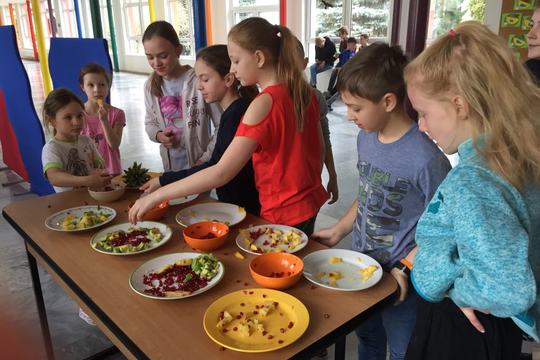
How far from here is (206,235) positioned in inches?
55.2

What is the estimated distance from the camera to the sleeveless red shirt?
1.42 metres

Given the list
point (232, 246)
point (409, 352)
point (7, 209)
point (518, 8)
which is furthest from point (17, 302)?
point (518, 8)

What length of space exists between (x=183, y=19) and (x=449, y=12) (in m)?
7.98

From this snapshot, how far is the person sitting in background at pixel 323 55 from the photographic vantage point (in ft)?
27.9

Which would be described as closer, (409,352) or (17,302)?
(409,352)

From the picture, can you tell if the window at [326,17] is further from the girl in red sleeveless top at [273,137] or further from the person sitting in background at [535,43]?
the girl in red sleeveless top at [273,137]

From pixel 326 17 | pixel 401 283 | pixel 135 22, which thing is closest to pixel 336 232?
pixel 401 283

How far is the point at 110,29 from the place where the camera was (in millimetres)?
14297

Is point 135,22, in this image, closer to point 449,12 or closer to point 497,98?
point 449,12

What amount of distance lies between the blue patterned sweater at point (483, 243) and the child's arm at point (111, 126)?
2207 mm

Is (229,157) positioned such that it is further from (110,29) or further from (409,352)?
(110,29)

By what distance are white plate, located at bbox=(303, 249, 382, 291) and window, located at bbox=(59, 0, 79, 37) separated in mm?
17219

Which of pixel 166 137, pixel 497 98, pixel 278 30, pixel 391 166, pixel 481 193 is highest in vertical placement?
pixel 278 30

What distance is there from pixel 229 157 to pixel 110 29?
1481 cm
